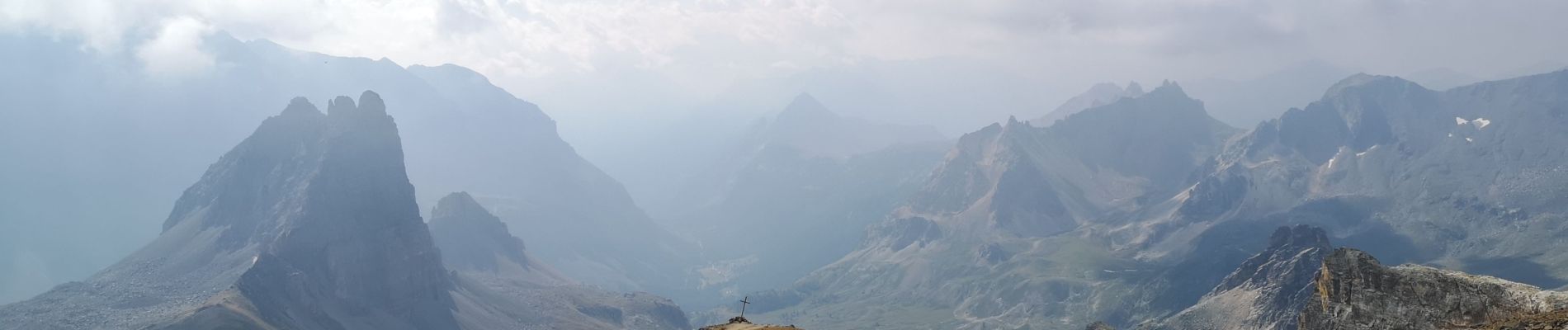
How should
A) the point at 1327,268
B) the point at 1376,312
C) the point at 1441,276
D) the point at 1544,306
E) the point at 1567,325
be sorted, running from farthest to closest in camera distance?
1. the point at 1327,268
2. the point at 1376,312
3. the point at 1441,276
4. the point at 1544,306
5. the point at 1567,325

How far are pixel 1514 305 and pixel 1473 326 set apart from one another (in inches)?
105

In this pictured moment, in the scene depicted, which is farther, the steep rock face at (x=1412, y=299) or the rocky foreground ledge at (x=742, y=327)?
the rocky foreground ledge at (x=742, y=327)

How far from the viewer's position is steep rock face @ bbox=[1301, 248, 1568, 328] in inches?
2480

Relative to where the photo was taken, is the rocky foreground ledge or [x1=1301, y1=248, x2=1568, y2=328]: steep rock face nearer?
[x1=1301, y1=248, x2=1568, y2=328]: steep rock face

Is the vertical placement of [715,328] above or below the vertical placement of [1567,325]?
above

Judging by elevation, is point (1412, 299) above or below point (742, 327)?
below

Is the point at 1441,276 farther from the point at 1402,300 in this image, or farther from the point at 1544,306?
the point at 1544,306

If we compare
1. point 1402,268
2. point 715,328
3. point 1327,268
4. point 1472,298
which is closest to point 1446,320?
point 1472,298

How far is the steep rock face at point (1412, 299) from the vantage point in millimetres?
63000

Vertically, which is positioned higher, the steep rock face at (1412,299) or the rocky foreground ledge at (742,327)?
the rocky foreground ledge at (742,327)

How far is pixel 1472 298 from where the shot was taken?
6650 centimetres

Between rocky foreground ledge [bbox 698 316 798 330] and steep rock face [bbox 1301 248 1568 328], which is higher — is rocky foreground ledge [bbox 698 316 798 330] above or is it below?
above

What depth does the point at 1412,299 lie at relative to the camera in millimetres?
71000

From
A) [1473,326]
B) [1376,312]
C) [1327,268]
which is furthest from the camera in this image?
[1327,268]
